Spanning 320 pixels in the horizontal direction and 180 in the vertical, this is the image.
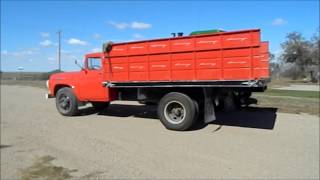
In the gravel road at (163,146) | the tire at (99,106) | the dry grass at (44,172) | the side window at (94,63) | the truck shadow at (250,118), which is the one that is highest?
the side window at (94,63)

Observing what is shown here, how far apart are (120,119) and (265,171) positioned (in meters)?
6.32

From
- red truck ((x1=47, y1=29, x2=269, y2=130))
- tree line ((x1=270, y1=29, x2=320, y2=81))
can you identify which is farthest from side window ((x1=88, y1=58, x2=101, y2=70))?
→ tree line ((x1=270, y1=29, x2=320, y2=81))

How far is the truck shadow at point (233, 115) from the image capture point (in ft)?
38.9

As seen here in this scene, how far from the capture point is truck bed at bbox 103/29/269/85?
10.1 meters

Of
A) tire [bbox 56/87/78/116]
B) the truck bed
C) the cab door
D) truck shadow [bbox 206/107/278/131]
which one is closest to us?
the truck bed

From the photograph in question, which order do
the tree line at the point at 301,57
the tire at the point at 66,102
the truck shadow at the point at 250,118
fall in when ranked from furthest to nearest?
the tree line at the point at 301,57 < the tire at the point at 66,102 < the truck shadow at the point at 250,118

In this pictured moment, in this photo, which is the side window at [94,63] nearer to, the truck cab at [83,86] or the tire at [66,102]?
the truck cab at [83,86]

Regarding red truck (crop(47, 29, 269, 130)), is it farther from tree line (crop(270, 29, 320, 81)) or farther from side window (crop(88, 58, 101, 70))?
tree line (crop(270, 29, 320, 81))

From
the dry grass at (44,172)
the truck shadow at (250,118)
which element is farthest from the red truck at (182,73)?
the dry grass at (44,172)

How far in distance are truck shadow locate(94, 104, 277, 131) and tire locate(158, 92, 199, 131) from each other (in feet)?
1.58

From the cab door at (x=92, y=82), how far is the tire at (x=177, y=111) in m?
2.39

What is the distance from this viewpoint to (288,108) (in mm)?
15039

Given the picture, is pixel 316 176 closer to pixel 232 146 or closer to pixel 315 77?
pixel 232 146

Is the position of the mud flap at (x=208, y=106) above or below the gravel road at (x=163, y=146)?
above
